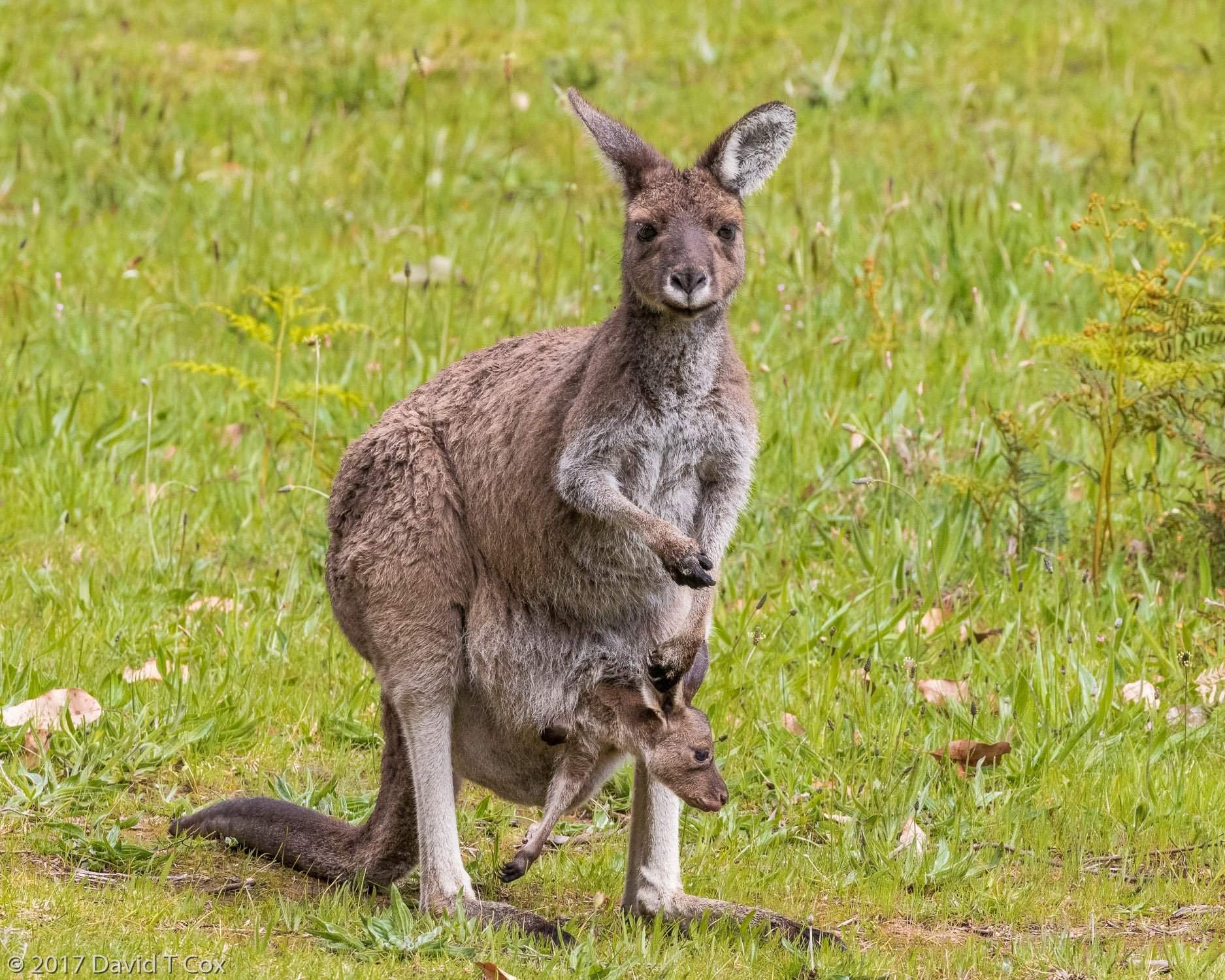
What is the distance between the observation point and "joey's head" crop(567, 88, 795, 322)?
154 inches

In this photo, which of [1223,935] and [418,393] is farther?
[418,393]

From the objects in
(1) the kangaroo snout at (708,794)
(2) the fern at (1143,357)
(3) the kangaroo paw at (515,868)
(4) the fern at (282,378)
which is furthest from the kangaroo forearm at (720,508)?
(4) the fern at (282,378)

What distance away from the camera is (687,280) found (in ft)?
12.5

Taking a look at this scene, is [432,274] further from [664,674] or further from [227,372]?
[664,674]

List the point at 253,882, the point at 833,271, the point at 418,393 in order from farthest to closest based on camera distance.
Answer: the point at 833,271
the point at 418,393
the point at 253,882

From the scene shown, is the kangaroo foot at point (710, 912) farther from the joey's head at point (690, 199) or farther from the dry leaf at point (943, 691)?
the joey's head at point (690, 199)

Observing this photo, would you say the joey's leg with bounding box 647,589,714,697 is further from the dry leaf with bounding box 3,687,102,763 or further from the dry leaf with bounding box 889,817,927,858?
the dry leaf with bounding box 3,687,102,763

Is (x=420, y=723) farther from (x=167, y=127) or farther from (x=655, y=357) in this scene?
(x=167, y=127)

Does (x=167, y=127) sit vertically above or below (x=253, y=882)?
above

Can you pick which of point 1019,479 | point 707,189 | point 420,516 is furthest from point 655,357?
point 1019,479

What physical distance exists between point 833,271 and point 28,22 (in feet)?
18.7

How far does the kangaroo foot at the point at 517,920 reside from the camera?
3.84 m

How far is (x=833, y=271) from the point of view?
7.60m

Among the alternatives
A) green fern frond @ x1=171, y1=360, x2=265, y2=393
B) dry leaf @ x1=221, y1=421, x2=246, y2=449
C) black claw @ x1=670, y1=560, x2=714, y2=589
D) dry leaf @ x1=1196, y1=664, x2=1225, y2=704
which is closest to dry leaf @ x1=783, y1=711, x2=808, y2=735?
dry leaf @ x1=1196, y1=664, x2=1225, y2=704
